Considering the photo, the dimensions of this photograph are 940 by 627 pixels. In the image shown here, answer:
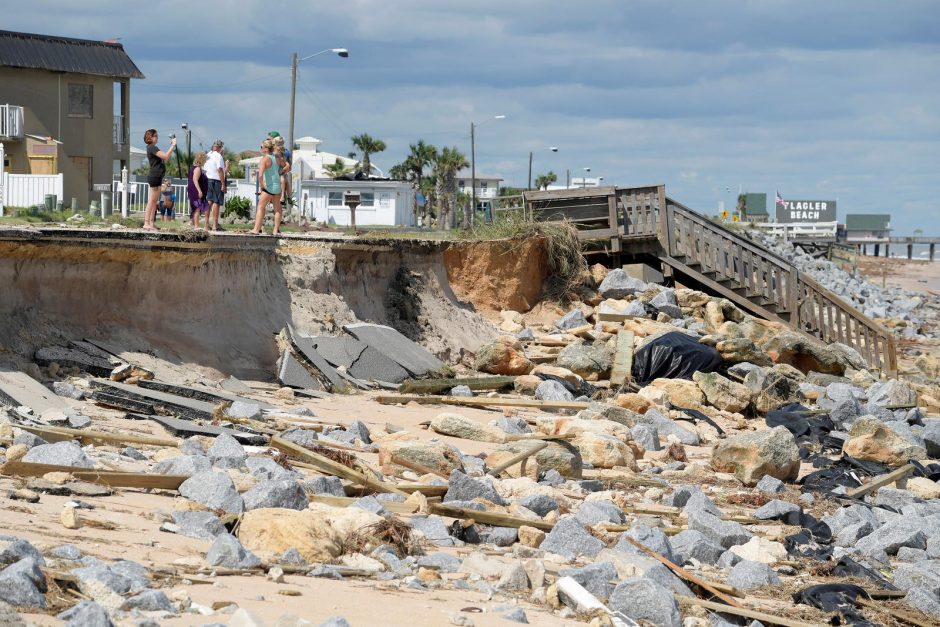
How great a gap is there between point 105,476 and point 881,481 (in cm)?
708

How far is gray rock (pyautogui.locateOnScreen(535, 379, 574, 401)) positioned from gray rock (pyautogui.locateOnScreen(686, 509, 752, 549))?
670cm

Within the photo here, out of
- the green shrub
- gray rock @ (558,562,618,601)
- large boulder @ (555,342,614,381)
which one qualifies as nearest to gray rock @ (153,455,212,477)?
gray rock @ (558,562,618,601)

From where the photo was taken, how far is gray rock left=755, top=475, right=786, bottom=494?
10.6 meters

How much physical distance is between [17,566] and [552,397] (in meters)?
10.8

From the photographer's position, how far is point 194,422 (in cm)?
998

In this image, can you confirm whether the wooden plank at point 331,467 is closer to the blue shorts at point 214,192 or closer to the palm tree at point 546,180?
the blue shorts at point 214,192

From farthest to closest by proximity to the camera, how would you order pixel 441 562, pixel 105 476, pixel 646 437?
pixel 646 437 < pixel 105 476 < pixel 441 562

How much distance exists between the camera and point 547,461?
9.76 meters

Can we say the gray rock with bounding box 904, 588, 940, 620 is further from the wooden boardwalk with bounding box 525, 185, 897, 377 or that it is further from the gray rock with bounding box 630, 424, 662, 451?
the wooden boardwalk with bounding box 525, 185, 897, 377

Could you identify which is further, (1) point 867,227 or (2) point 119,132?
(1) point 867,227

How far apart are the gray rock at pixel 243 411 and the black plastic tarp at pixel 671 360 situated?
26.4 feet

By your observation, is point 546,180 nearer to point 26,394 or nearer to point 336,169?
point 336,169

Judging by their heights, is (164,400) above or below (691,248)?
below

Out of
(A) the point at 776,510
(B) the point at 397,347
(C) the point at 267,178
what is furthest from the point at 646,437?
(C) the point at 267,178
